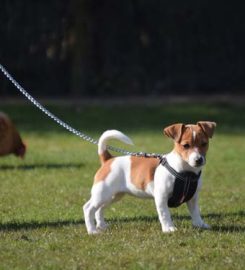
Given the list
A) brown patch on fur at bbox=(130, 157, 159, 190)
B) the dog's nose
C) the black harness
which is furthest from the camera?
brown patch on fur at bbox=(130, 157, 159, 190)

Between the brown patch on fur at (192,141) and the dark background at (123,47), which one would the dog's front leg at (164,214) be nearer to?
the brown patch on fur at (192,141)

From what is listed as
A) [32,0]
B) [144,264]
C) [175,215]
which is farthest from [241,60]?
[144,264]

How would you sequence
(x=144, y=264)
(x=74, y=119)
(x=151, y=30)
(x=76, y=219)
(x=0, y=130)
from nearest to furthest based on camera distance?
(x=144, y=264)
(x=76, y=219)
(x=0, y=130)
(x=74, y=119)
(x=151, y=30)

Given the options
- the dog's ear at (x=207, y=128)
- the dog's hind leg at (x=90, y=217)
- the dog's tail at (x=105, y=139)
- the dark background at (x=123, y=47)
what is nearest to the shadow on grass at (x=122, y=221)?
the dog's hind leg at (x=90, y=217)

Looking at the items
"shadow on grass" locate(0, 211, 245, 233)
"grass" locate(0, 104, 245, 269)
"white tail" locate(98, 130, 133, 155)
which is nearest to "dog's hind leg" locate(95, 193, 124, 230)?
"grass" locate(0, 104, 245, 269)

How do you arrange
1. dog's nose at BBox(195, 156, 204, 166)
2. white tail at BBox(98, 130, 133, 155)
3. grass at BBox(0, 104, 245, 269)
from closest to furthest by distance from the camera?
1. grass at BBox(0, 104, 245, 269)
2. dog's nose at BBox(195, 156, 204, 166)
3. white tail at BBox(98, 130, 133, 155)

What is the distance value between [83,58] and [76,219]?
600 inches

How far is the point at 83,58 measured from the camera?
23562 millimetres

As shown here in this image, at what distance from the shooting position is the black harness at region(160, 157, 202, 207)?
759 centimetres

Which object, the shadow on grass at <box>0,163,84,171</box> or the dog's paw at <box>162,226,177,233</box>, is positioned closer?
the dog's paw at <box>162,226,177,233</box>

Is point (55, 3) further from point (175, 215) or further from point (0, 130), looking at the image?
point (175, 215)

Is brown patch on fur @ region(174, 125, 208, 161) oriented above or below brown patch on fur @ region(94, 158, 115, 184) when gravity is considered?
above

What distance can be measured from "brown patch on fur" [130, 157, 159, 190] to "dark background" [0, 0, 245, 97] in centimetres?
1520

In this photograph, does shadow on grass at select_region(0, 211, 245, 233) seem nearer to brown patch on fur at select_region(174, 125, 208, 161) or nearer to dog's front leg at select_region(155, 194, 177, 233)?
dog's front leg at select_region(155, 194, 177, 233)
